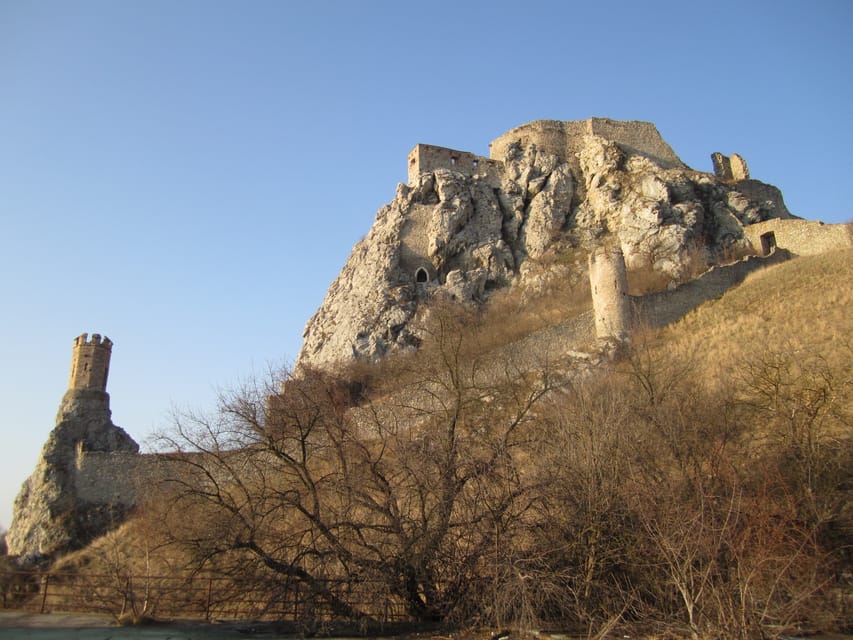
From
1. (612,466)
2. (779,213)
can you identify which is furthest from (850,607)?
(779,213)

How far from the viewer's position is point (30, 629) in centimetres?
1127

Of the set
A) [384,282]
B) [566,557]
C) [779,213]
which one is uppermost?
[779,213]

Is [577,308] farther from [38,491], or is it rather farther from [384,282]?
[38,491]

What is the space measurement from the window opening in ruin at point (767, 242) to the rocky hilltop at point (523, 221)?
81cm

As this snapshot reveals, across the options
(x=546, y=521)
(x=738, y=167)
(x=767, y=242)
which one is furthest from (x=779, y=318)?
(x=738, y=167)

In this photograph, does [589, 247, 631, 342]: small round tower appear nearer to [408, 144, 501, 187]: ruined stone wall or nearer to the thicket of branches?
the thicket of branches

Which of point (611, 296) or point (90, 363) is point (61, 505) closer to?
point (90, 363)

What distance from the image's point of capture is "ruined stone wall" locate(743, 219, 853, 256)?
28795 mm

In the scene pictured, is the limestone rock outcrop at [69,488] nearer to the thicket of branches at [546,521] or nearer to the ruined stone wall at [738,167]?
the thicket of branches at [546,521]

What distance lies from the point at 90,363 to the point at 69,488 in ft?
23.8

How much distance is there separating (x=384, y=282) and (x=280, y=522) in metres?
22.6

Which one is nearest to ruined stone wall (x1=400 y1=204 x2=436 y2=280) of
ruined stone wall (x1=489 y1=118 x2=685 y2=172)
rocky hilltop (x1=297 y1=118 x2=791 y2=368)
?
rocky hilltop (x1=297 y1=118 x2=791 y2=368)

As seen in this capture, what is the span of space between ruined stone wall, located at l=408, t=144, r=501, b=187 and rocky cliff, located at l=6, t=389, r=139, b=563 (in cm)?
2176

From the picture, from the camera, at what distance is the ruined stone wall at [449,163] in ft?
129
